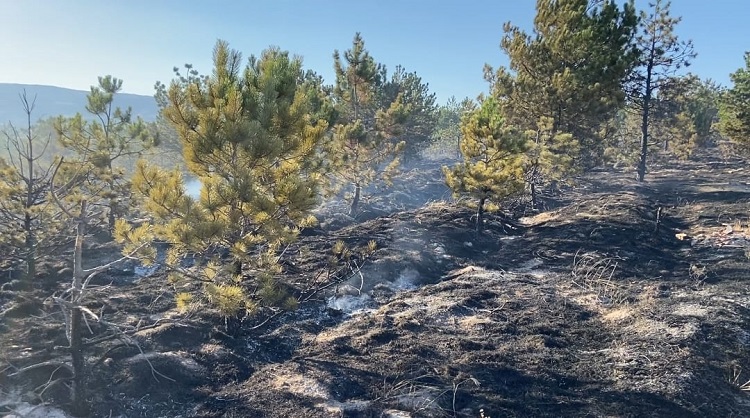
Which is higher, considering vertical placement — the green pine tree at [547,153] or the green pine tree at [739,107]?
the green pine tree at [739,107]

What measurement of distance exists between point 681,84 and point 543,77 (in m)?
11.1

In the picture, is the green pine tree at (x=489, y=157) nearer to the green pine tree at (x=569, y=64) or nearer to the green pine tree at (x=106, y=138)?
the green pine tree at (x=569, y=64)

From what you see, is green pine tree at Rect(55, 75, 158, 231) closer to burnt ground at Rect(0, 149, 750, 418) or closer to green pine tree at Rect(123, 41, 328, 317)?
burnt ground at Rect(0, 149, 750, 418)

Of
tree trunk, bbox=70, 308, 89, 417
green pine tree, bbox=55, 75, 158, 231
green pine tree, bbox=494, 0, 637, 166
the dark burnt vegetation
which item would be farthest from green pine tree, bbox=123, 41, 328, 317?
green pine tree, bbox=494, 0, 637, 166

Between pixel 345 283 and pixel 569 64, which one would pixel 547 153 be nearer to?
pixel 569 64

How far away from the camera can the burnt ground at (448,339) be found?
5414 mm

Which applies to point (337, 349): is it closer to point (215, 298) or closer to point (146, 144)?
point (215, 298)

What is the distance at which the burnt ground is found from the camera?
5.41 metres

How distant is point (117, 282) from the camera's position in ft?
35.2

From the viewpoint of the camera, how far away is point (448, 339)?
23.7ft

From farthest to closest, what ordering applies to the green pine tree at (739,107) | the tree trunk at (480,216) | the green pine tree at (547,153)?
the green pine tree at (739,107), the green pine tree at (547,153), the tree trunk at (480,216)

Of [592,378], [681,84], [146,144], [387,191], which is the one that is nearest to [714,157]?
[681,84]

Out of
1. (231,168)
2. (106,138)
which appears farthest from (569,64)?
(106,138)

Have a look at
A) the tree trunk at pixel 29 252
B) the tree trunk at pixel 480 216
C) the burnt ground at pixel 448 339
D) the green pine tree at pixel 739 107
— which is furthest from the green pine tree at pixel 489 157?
the green pine tree at pixel 739 107
